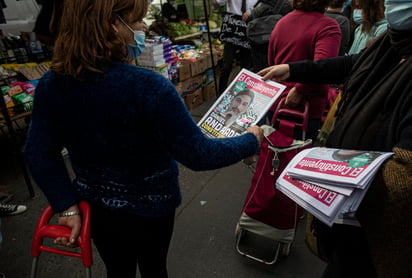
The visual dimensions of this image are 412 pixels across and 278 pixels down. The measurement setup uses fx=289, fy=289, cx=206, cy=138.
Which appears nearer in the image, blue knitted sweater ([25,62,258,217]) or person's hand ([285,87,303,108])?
blue knitted sweater ([25,62,258,217])

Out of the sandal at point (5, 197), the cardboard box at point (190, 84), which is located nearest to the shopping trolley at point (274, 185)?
the sandal at point (5, 197)

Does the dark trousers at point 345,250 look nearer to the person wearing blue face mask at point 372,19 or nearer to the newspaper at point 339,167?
the newspaper at point 339,167

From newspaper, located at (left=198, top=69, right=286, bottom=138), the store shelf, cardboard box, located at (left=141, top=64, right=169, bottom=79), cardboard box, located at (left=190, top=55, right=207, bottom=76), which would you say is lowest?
cardboard box, located at (left=190, top=55, right=207, bottom=76)

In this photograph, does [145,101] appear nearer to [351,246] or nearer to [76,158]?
[76,158]

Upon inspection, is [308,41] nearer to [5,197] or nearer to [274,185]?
[274,185]

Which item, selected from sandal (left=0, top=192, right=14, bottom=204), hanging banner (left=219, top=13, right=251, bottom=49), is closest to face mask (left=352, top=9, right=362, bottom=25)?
hanging banner (left=219, top=13, right=251, bottom=49)

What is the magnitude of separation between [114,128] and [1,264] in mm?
1941

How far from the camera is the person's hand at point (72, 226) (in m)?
1.04

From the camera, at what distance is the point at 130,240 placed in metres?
1.18

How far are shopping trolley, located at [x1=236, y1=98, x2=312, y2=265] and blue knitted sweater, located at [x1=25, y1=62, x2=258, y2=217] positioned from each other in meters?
0.67

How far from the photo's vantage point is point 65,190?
1077mm

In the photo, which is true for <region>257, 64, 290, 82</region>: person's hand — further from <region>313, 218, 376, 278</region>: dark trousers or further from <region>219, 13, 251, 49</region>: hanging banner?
<region>219, 13, 251, 49</region>: hanging banner

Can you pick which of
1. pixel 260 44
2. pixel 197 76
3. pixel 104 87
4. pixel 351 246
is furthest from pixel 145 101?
pixel 197 76

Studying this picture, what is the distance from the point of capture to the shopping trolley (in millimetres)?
1756
